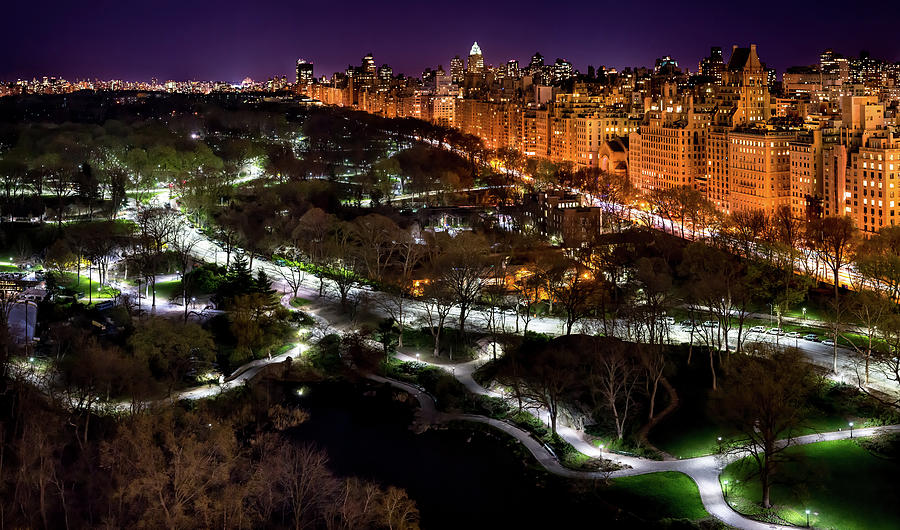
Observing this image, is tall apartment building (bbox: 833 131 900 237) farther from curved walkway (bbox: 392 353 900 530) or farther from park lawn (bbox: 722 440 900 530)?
park lawn (bbox: 722 440 900 530)

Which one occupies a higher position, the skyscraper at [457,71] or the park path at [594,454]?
the skyscraper at [457,71]

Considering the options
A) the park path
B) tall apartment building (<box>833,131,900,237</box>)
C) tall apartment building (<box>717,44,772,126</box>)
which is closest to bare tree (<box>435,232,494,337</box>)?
the park path

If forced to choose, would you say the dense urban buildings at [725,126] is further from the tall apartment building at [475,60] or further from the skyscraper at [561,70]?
the tall apartment building at [475,60]

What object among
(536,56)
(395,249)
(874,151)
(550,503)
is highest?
(536,56)

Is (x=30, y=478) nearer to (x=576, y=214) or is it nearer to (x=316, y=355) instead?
(x=316, y=355)

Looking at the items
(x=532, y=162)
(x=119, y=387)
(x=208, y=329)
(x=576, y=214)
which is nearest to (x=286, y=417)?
(x=119, y=387)

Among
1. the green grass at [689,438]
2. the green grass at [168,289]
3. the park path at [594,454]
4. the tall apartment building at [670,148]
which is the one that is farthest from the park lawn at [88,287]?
the tall apartment building at [670,148]
